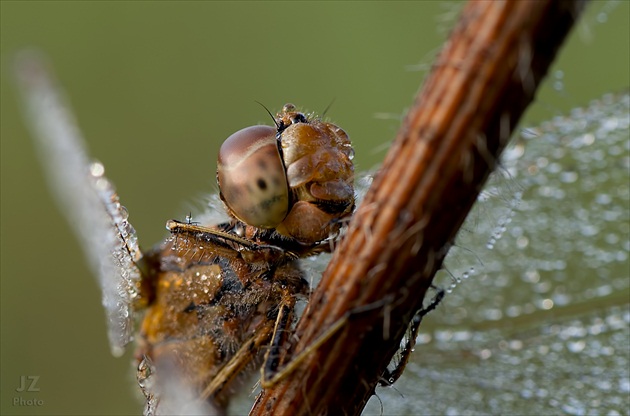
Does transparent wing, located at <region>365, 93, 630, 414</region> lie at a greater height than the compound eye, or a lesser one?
lesser

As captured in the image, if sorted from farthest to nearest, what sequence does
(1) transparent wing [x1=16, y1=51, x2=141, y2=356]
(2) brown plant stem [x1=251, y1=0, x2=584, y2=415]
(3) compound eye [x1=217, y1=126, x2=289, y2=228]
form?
(1) transparent wing [x1=16, y1=51, x2=141, y2=356]
(3) compound eye [x1=217, y1=126, x2=289, y2=228]
(2) brown plant stem [x1=251, y1=0, x2=584, y2=415]

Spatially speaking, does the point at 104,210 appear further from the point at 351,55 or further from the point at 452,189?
the point at 351,55

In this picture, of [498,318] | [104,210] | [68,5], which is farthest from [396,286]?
[68,5]

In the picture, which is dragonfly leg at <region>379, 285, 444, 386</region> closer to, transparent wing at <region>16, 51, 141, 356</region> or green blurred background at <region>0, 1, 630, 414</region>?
transparent wing at <region>16, 51, 141, 356</region>

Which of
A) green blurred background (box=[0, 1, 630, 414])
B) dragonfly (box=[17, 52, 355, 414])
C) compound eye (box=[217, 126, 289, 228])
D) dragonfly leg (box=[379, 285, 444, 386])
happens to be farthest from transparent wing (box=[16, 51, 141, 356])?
green blurred background (box=[0, 1, 630, 414])

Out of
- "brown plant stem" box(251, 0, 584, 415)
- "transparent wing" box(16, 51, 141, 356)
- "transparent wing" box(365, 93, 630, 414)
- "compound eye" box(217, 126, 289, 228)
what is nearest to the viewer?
"brown plant stem" box(251, 0, 584, 415)

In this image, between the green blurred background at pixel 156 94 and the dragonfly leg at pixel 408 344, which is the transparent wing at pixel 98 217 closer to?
the dragonfly leg at pixel 408 344

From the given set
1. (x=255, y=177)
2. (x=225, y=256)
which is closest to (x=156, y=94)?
(x=225, y=256)

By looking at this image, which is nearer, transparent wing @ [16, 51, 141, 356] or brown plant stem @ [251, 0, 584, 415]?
brown plant stem @ [251, 0, 584, 415]

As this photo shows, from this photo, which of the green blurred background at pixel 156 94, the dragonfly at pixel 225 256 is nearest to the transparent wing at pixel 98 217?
the dragonfly at pixel 225 256
